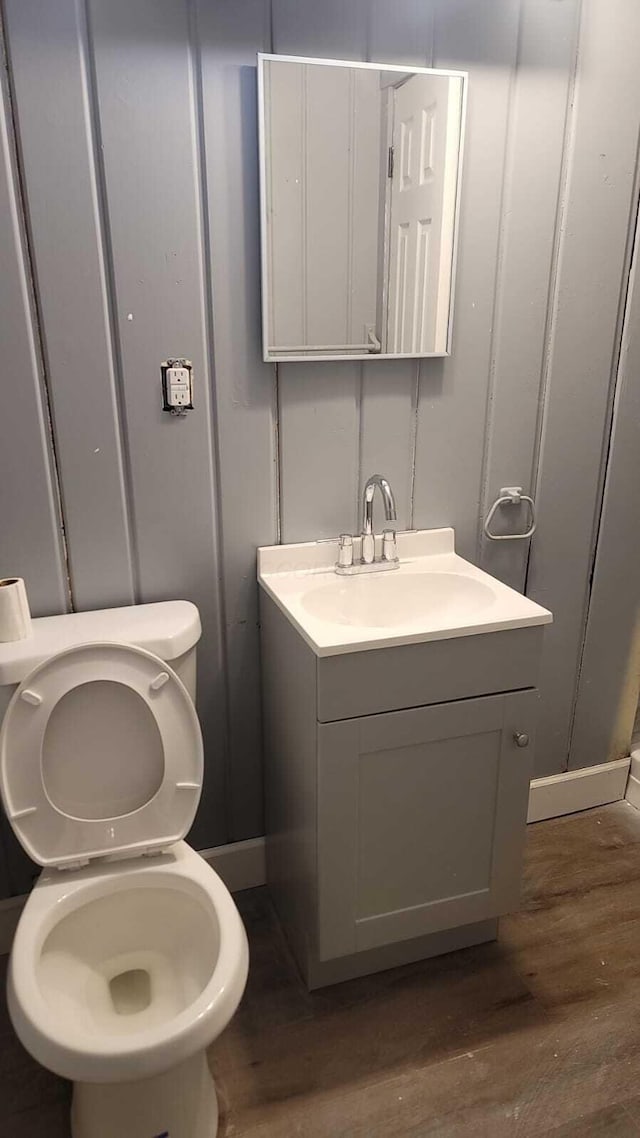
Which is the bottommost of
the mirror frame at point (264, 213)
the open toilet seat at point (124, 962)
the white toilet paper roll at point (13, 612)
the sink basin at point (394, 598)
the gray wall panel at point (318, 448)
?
the open toilet seat at point (124, 962)

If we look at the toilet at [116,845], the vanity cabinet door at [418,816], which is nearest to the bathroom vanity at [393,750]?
the vanity cabinet door at [418,816]

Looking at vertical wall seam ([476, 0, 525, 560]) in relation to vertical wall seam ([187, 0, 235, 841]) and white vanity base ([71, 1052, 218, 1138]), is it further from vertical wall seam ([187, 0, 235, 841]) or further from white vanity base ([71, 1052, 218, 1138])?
white vanity base ([71, 1052, 218, 1138])

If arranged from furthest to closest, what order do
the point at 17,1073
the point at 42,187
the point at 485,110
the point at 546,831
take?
1. the point at 546,831
2. the point at 485,110
3. the point at 17,1073
4. the point at 42,187

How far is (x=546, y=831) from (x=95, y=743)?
1.37 metres

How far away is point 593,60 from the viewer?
1.67 metres

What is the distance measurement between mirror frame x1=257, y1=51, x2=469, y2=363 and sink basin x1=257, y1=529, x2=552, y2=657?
41 centimetres

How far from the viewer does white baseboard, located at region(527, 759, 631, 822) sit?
224cm

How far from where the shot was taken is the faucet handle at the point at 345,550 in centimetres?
175

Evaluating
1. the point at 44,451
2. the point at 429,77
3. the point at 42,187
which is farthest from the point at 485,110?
the point at 44,451

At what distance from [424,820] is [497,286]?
3.83 feet

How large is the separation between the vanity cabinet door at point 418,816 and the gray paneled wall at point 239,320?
16.7 inches

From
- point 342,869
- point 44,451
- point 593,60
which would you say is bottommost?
point 342,869

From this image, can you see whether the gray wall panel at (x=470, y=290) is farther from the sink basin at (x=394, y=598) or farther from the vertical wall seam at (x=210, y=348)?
the vertical wall seam at (x=210, y=348)

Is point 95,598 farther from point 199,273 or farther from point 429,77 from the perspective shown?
point 429,77
